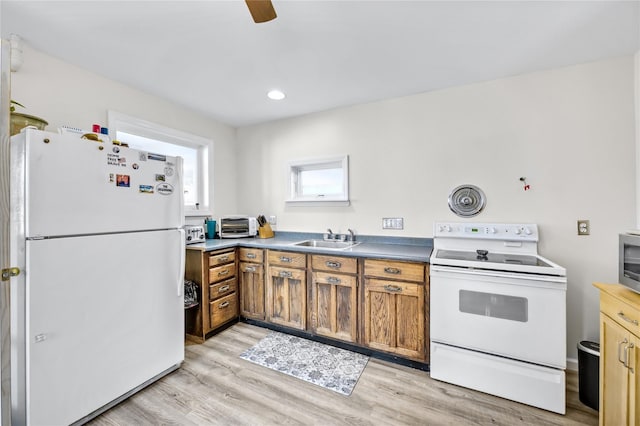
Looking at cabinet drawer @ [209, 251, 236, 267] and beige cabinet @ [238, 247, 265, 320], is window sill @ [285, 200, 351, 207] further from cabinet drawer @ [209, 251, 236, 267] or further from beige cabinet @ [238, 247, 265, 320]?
cabinet drawer @ [209, 251, 236, 267]

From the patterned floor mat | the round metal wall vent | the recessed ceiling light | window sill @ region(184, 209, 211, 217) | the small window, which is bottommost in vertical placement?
the patterned floor mat

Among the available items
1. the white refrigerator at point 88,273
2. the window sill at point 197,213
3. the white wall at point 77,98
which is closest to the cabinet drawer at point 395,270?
the white refrigerator at point 88,273

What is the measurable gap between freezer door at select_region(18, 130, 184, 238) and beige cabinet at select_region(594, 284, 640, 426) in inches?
104

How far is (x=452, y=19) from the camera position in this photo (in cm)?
155

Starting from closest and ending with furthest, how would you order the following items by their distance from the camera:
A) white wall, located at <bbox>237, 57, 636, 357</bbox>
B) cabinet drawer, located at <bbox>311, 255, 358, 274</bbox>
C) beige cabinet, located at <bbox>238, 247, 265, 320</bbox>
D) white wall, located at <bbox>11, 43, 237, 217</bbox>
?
white wall, located at <bbox>11, 43, 237, 217</bbox> < white wall, located at <bbox>237, 57, 636, 357</bbox> < cabinet drawer, located at <bbox>311, 255, 358, 274</bbox> < beige cabinet, located at <bbox>238, 247, 265, 320</bbox>

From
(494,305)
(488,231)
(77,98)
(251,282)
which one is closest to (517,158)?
(488,231)

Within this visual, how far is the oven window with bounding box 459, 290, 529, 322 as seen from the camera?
1672mm

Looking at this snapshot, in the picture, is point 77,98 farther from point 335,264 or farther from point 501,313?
point 501,313

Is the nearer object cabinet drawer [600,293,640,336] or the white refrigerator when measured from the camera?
cabinet drawer [600,293,640,336]

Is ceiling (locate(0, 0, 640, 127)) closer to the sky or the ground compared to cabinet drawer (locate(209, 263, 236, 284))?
closer to the sky

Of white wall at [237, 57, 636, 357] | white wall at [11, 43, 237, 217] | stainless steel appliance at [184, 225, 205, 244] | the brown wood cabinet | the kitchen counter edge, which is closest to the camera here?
white wall at [11, 43, 237, 217]

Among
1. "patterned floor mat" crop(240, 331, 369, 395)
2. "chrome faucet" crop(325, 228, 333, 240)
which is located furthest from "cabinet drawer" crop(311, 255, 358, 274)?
"patterned floor mat" crop(240, 331, 369, 395)

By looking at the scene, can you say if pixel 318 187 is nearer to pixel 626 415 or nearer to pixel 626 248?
pixel 626 248

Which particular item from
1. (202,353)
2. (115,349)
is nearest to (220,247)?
(202,353)
